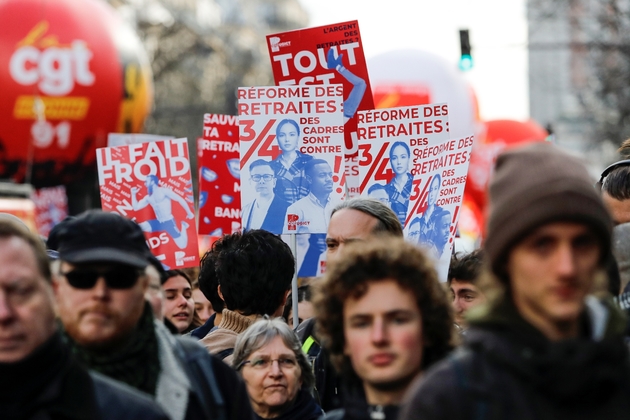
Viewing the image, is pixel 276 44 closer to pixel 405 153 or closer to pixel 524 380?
pixel 405 153

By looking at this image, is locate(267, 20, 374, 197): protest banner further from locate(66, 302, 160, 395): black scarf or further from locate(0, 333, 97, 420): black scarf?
locate(0, 333, 97, 420): black scarf

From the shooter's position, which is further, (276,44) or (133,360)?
(276,44)

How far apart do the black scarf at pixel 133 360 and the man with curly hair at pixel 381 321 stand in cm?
52

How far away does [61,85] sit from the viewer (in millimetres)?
15789

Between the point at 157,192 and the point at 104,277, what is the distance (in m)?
4.07

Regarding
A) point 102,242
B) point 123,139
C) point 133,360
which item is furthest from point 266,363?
point 123,139

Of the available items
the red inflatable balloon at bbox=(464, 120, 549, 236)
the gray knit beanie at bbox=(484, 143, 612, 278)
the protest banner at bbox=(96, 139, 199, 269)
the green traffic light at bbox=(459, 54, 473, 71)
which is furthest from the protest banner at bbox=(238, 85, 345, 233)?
the red inflatable balloon at bbox=(464, 120, 549, 236)

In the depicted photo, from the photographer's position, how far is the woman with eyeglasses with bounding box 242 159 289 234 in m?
7.02

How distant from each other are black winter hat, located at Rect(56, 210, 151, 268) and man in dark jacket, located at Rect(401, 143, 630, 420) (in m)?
1.27

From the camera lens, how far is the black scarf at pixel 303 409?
5035mm

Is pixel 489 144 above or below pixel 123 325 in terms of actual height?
above

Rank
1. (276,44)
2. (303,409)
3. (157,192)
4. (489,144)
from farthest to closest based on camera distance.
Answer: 1. (489,144)
2. (157,192)
3. (276,44)
4. (303,409)

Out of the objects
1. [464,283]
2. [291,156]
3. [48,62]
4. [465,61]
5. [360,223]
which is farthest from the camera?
Result: [465,61]

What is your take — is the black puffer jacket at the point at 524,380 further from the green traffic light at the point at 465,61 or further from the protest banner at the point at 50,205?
the protest banner at the point at 50,205
